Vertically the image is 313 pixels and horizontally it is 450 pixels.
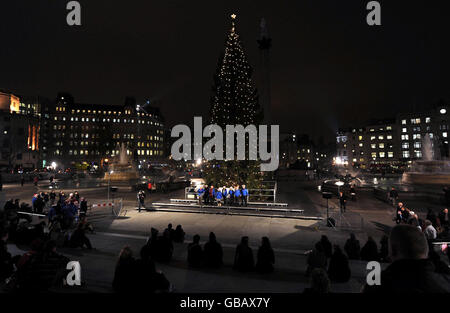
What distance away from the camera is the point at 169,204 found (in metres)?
18.8

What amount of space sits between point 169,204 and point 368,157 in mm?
120247

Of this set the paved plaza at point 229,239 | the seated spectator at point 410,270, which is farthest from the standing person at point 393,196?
the seated spectator at point 410,270

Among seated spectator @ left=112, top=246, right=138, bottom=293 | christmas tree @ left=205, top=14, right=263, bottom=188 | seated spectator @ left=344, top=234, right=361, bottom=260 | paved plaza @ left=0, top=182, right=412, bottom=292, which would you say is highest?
christmas tree @ left=205, top=14, right=263, bottom=188

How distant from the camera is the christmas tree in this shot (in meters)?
21.4

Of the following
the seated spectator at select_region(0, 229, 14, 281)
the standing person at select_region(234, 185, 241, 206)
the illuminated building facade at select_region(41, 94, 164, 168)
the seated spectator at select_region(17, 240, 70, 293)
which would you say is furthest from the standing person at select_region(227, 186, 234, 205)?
the illuminated building facade at select_region(41, 94, 164, 168)

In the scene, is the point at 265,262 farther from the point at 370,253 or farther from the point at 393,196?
the point at 393,196

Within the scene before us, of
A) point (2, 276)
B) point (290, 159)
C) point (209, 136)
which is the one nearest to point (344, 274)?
point (2, 276)

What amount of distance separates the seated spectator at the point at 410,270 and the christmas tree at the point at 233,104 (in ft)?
62.2

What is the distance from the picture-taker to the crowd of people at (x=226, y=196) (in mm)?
18609

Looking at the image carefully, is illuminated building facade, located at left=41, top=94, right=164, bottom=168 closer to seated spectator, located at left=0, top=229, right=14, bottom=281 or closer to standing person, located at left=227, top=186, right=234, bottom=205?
standing person, located at left=227, top=186, right=234, bottom=205

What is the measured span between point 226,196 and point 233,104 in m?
8.68

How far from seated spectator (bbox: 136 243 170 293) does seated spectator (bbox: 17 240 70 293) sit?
2.20m

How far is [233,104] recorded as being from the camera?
21.7m
